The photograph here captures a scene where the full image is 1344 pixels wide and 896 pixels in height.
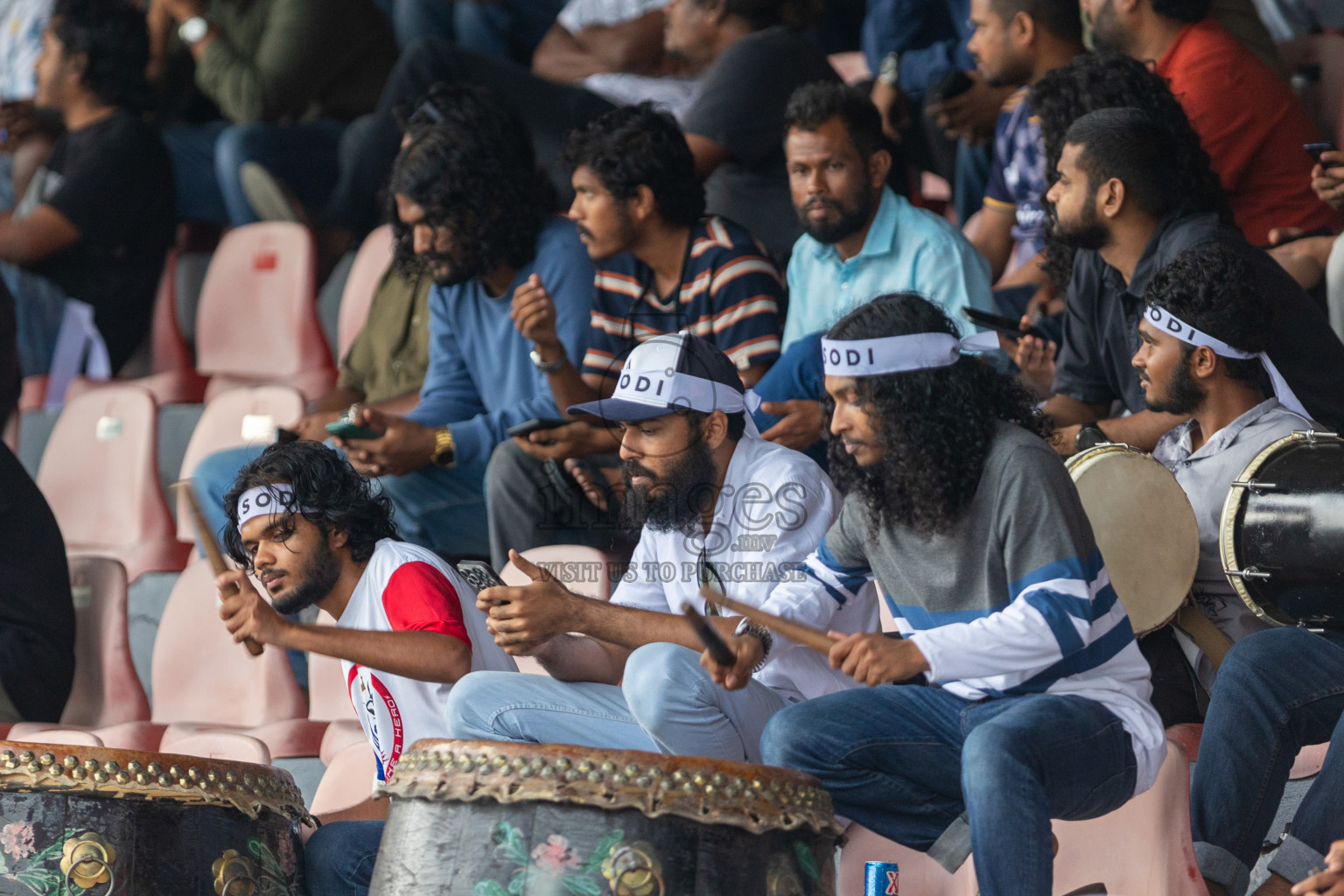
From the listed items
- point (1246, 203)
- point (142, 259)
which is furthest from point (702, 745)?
point (142, 259)

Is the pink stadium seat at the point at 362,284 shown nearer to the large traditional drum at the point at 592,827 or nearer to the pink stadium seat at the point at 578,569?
the pink stadium seat at the point at 578,569

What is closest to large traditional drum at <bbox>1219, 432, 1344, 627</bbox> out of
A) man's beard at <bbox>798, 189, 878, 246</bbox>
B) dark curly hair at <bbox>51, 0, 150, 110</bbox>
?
man's beard at <bbox>798, 189, 878, 246</bbox>

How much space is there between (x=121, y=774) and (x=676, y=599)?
1.24 m

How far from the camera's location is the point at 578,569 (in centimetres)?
399

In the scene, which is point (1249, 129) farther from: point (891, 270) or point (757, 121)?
point (757, 121)

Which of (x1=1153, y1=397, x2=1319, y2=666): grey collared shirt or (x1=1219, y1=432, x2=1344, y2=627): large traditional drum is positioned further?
(x1=1153, y1=397, x2=1319, y2=666): grey collared shirt

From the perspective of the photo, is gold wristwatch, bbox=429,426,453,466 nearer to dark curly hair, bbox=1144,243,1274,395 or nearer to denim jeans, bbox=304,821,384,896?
denim jeans, bbox=304,821,384,896

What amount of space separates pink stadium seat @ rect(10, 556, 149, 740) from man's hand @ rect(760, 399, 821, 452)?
2.23 meters

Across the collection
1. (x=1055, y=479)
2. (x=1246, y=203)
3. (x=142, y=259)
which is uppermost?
(x=1055, y=479)

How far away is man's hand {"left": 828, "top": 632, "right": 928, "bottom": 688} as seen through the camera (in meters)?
2.70

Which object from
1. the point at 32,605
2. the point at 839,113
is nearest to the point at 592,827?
the point at 839,113

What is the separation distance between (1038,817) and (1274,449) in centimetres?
106

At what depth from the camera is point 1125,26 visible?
500 cm

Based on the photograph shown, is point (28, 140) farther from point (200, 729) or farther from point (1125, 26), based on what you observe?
point (1125, 26)
